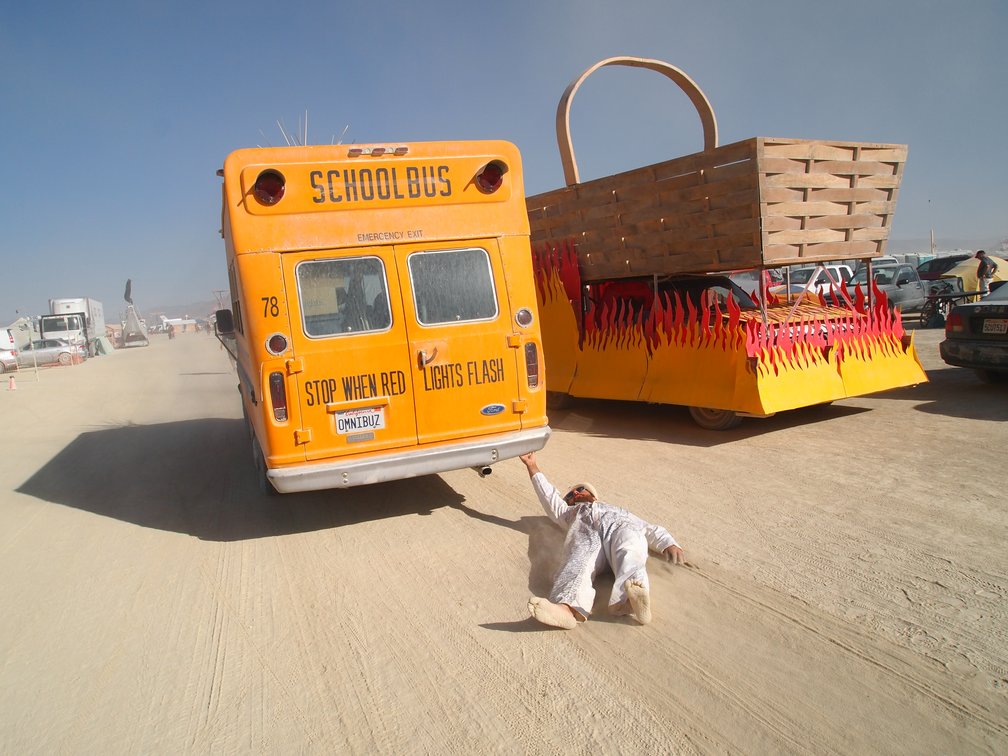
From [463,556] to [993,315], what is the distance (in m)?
7.55

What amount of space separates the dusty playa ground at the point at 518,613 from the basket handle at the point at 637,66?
454cm

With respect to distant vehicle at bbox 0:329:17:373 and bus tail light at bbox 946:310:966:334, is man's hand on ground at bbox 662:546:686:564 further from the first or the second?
distant vehicle at bbox 0:329:17:373

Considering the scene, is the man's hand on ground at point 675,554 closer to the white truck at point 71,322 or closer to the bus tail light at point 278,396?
the bus tail light at point 278,396

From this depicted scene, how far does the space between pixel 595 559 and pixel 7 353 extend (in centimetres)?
3804

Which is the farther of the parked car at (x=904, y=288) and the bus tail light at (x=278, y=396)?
the parked car at (x=904, y=288)

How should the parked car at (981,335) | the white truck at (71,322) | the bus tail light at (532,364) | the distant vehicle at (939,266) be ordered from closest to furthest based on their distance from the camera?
1. the bus tail light at (532,364)
2. the parked car at (981,335)
3. the distant vehicle at (939,266)
4. the white truck at (71,322)

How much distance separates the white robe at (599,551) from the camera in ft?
12.9

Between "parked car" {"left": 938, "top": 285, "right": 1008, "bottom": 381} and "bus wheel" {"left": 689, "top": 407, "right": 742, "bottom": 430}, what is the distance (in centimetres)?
317

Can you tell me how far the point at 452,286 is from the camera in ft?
19.1

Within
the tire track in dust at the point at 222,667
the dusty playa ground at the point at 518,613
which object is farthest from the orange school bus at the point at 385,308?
the tire track in dust at the point at 222,667

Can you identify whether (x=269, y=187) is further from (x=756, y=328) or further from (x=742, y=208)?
(x=756, y=328)

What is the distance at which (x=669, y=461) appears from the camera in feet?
23.7

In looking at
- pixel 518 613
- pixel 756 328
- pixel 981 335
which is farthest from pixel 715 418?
pixel 518 613

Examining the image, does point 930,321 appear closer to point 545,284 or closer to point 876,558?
point 545,284
